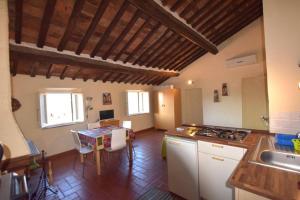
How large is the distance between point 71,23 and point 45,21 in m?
0.37

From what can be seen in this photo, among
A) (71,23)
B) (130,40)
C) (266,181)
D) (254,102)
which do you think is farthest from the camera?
(254,102)

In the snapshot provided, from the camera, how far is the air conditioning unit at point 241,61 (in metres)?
4.55

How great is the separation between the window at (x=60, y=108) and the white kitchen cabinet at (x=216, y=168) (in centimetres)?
378

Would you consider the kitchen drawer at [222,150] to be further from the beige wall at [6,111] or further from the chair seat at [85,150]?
the chair seat at [85,150]

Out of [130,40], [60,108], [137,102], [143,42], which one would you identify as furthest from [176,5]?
[137,102]

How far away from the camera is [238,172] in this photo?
1066 mm

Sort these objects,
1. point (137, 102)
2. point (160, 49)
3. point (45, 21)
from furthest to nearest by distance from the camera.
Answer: point (137, 102), point (160, 49), point (45, 21)

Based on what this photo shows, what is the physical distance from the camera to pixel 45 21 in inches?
94.5

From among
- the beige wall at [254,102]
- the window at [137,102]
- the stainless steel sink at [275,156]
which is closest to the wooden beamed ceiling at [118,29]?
the window at [137,102]

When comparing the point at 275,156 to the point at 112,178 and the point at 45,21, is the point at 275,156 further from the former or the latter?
the point at 45,21

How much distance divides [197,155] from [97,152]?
6.28ft

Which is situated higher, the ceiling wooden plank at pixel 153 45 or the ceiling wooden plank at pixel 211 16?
the ceiling wooden plank at pixel 211 16

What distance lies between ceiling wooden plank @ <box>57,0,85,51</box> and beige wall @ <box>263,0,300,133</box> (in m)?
2.69

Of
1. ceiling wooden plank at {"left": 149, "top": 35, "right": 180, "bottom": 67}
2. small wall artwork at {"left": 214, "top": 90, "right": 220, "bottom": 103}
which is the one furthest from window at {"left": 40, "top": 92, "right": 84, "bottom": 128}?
small wall artwork at {"left": 214, "top": 90, "right": 220, "bottom": 103}
